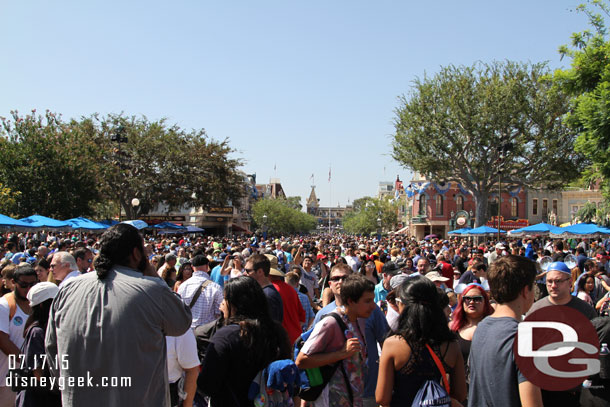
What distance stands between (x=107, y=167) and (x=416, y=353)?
34.6 m

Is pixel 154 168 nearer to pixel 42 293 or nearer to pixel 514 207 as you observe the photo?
pixel 42 293

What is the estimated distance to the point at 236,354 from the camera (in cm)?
329

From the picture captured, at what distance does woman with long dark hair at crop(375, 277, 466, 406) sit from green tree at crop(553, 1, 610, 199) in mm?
14976

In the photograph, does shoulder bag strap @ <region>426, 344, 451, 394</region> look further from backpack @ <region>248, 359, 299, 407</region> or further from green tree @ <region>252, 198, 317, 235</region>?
green tree @ <region>252, 198, 317, 235</region>

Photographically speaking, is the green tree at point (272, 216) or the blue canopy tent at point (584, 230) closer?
the blue canopy tent at point (584, 230)

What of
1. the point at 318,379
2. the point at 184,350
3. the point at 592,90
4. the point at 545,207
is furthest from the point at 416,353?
the point at 545,207

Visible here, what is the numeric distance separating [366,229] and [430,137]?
5563 centimetres

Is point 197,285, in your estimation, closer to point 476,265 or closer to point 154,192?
point 476,265

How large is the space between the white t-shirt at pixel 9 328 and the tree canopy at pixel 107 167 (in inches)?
1064

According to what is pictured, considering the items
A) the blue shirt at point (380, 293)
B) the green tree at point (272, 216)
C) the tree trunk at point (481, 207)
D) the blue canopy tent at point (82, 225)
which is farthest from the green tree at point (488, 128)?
the green tree at point (272, 216)

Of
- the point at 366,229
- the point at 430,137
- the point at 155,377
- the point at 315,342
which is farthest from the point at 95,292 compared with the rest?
the point at 366,229

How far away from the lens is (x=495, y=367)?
9.56 feet

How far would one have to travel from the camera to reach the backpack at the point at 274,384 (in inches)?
127

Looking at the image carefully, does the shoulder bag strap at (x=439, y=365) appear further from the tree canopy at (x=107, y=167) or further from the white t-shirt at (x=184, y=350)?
A: the tree canopy at (x=107, y=167)
